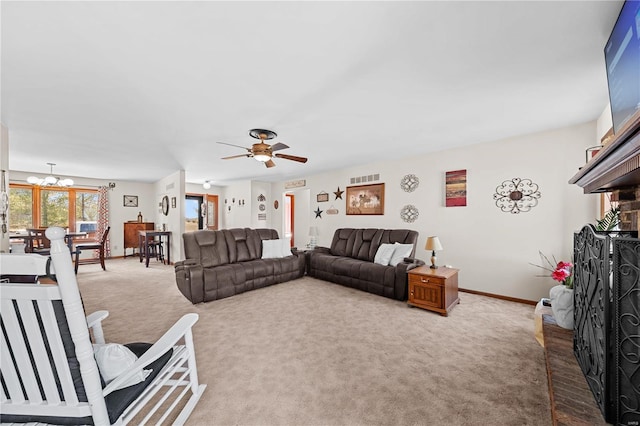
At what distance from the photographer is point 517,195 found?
3598 millimetres

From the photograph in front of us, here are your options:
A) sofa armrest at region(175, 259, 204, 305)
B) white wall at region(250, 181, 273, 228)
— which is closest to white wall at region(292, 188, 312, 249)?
white wall at region(250, 181, 273, 228)

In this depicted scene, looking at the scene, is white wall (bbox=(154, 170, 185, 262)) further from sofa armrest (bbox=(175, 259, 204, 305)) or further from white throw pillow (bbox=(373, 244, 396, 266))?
white throw pillow (bbox=(373, 244, 396, 266))

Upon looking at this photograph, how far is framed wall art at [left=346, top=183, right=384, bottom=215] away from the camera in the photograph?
524 centimetres

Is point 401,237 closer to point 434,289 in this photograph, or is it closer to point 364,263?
point 364,263

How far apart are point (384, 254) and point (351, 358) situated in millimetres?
2247

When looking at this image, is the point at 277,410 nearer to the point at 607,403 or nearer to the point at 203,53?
the point at 607,403

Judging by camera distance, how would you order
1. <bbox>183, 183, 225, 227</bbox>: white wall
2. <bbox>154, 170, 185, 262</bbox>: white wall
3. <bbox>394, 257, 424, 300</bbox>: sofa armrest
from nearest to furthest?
<bbox>394, 257, 424, 300</bbox>: sofa armrest → <bbox>154, 170, 185, 262</bbox>: white wall → <bbox>183, 183, 225, 227</bbox>: white wall

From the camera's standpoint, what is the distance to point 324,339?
252 cm

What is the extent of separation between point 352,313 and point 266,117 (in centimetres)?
258

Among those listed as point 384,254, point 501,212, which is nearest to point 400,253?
point 384,254

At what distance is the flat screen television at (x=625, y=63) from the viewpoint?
4.00 ft

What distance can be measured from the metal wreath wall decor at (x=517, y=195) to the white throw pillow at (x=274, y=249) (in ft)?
12.1

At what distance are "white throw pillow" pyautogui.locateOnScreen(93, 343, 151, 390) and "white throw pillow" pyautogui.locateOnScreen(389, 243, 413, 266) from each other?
11.4ft

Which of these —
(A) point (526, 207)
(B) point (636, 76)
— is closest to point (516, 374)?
(B) point (636, 76)
